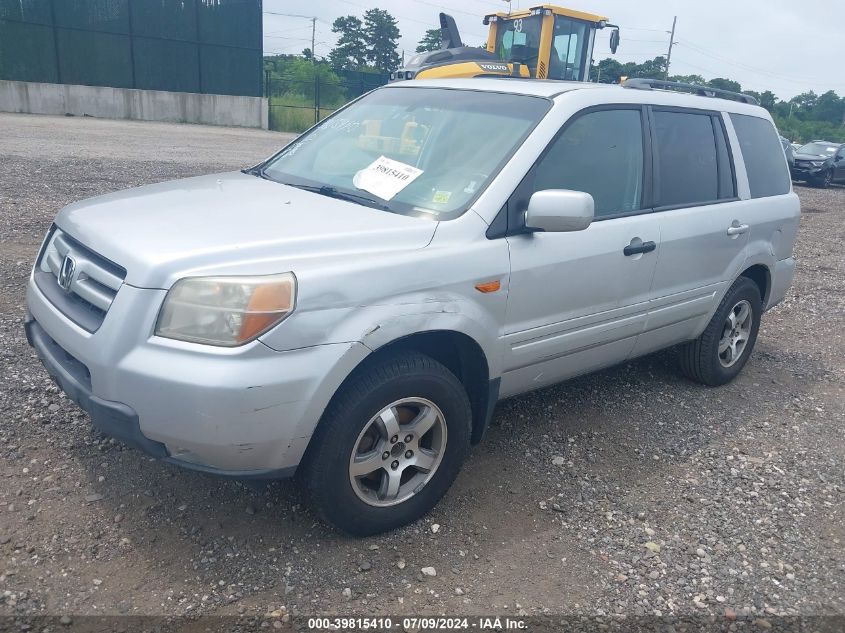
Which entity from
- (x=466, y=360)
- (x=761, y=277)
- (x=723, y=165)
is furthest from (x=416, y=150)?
(x=761, y=277)

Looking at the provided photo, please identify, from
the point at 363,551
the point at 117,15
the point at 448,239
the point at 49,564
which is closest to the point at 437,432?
the point at 363,551

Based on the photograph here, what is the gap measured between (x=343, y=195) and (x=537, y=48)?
10500 millimetres

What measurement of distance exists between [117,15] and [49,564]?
2558cm

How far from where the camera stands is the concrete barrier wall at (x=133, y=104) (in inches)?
931

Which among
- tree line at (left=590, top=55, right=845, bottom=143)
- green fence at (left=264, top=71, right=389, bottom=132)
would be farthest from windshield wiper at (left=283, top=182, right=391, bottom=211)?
tree line at (left=590, top=55, right=845, bottom=143)

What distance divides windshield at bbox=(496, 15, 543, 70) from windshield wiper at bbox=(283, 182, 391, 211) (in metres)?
10.1

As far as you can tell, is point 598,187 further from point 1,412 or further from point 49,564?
point 1,412

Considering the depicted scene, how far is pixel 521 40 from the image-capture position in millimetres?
12859

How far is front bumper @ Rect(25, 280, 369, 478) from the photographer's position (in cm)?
237

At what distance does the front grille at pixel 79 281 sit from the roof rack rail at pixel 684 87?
3156mm

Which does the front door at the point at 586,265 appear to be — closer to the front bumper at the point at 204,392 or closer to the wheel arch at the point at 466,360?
the wheel arch at the point at 466,360

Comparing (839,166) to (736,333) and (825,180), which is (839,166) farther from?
(736,333)

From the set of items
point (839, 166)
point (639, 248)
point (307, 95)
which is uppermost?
point (639, 248)

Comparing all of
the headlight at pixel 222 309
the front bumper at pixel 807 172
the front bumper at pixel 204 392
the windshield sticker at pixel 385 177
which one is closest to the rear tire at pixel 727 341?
the windshield sticker at pixel 385 177
